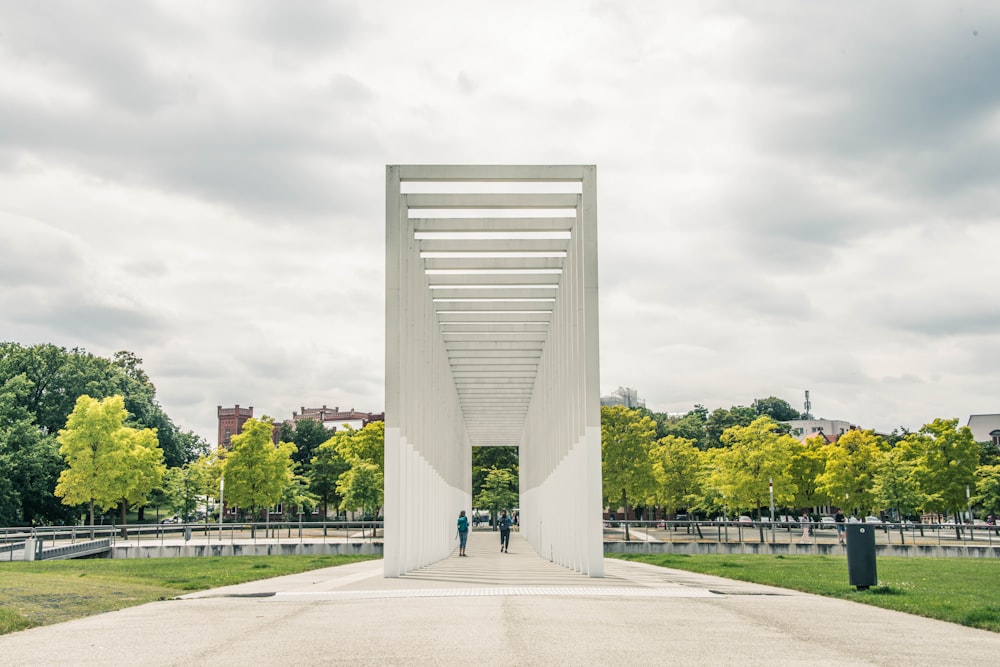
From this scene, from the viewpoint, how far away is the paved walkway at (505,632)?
24.0 ft

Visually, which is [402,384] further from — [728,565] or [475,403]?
[475,403]

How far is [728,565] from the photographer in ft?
67.7

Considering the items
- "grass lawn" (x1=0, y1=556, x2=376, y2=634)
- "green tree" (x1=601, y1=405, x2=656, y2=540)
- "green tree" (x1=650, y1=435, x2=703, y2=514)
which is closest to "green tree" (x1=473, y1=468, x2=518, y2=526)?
"green tree" (x1=650, y1=435, x2=703, y2=514)

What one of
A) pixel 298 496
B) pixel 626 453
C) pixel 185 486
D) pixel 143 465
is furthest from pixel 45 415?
pixel 626 453

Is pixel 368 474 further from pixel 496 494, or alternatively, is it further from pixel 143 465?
pixel 143 465

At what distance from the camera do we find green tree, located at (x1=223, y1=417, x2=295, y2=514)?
165 ft

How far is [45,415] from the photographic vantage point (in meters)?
60.7

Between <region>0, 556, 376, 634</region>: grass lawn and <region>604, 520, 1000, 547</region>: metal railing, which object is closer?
<region>0, 556, 376, 634</region>: grass lawn

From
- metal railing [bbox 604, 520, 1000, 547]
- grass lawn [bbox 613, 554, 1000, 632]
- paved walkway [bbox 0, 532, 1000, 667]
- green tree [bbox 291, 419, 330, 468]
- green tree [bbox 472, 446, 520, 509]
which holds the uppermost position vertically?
green tree [bbox 291, 419, 330, 468]

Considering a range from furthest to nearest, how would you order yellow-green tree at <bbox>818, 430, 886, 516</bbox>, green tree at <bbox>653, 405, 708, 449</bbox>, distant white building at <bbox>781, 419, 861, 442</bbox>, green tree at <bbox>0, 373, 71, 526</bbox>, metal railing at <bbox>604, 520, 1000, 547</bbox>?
distant white building at <bbox>781, 419, 861, 442</bbox>
green tree at <bbox>653, 405, 708, 449</bbox>
yellow-green tree at <bbox>818, 430, 886, 516</bbox>
green tree at <bbox>0, 373, 71, 526</bbox>
metal railing at <bbox>604, 520, 1000, 547</bbox>

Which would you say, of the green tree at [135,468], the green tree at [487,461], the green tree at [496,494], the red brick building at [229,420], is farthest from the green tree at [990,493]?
the red brick building at [229,420]

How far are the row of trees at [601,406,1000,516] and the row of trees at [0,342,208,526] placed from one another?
28.7 meters

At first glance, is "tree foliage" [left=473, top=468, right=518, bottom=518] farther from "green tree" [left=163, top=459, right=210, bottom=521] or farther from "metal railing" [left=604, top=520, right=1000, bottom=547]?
"green tree" [left=163, top=459, right=210, bottom=521]

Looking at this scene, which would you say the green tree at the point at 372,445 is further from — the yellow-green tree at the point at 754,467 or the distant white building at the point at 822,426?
the distant white building at the point at 822,426
